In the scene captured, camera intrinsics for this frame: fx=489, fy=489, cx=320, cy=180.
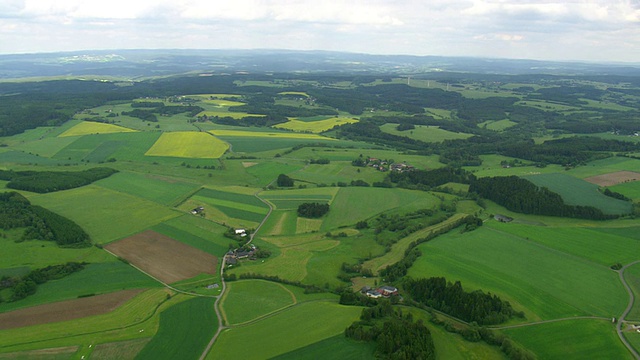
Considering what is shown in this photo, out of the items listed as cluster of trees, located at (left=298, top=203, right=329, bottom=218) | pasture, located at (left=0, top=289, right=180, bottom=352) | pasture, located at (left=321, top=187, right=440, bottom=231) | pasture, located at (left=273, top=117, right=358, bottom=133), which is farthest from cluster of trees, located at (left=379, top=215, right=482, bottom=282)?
pasture, located at (left=273, top=117, right=358, bottom=133)

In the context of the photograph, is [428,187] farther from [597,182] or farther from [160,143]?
[160,143]

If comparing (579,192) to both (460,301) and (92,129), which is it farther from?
(92,129)

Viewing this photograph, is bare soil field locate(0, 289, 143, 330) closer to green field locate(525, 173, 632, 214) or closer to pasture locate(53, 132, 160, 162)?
pasture locate(53, 132, 160, 162)

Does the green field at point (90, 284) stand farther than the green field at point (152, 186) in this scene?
No

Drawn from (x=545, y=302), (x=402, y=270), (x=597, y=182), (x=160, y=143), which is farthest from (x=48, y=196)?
(x=597, y=182)

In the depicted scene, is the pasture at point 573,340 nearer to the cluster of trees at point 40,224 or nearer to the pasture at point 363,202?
the pasture at point 363,202

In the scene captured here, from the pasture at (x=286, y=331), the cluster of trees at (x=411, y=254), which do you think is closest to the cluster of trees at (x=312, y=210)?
the cluster of trees at (x=411, y=254)

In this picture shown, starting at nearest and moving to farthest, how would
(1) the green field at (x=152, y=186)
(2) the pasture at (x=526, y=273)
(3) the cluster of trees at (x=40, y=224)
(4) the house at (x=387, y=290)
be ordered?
(2) the pasture at (x=526, y=273) < (4) the house at (x=387, y=290) < (3) the cluster of trees at (x=40, y=224) < (1) the green field at (x=152, y=186)
